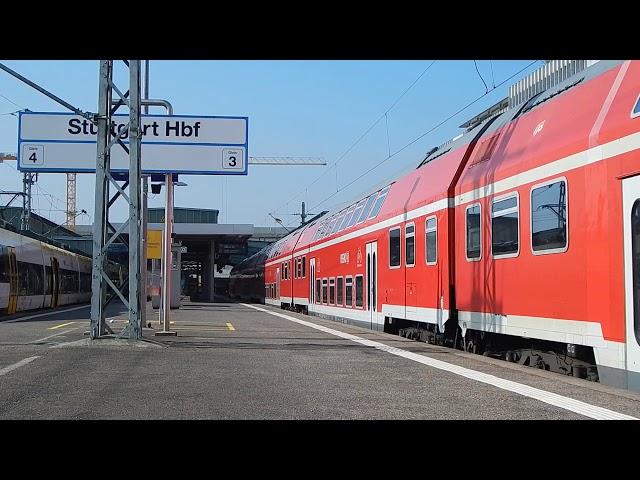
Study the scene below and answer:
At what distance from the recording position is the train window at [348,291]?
23.0 metres

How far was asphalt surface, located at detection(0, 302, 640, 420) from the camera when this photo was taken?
7.96 metres

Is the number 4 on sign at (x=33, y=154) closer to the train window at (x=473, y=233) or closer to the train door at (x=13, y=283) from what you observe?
the train door at (x=13, y=283)

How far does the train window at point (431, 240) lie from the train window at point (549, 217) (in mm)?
4028

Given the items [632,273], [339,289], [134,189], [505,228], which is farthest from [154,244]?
[632,273]

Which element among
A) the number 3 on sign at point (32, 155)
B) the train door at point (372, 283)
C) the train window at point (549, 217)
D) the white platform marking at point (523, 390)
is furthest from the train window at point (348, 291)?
the train window at point (549, 217)

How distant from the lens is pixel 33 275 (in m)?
32.2

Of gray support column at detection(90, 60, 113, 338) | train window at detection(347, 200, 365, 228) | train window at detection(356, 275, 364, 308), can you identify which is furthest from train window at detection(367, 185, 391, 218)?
gray support column at detection(90, 60, 113, 338)

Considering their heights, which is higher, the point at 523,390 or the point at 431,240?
the point at 431,240

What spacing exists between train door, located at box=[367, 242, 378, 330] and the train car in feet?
45.4

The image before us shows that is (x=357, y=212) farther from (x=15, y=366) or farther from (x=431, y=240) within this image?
(x=15, y=366)

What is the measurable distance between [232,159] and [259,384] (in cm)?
1490

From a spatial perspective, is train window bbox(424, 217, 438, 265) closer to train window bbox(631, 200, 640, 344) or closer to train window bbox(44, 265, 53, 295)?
train window bbox(631, 200, 640, 344)
